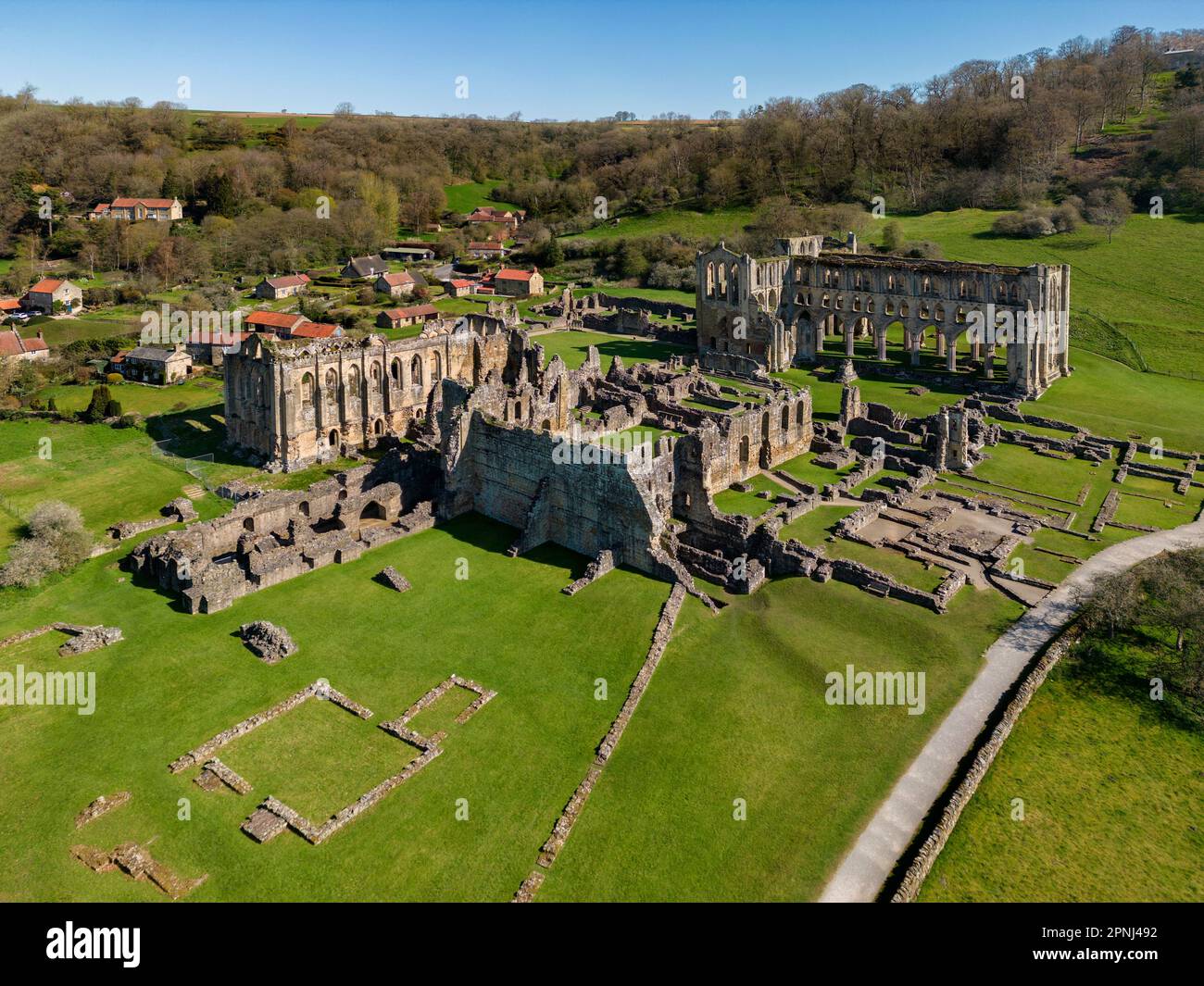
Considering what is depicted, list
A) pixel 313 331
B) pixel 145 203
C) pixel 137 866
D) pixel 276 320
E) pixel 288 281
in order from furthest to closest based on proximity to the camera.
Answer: pixel 145 203
pixel 288 281
pixel 276 320
pixel 313 331
pixel 137 866

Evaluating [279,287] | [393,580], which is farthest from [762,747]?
[279,287]

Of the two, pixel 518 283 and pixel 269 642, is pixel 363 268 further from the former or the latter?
pixel 269 642

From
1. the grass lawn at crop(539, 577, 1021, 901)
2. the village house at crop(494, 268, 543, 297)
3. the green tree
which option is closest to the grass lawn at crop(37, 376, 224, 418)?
the green tree

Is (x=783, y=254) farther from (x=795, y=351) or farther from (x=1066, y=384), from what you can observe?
(x=1066, y=384)

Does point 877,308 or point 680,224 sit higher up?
point 680,224

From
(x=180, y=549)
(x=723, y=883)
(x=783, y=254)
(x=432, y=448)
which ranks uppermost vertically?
(x=783, y=254)

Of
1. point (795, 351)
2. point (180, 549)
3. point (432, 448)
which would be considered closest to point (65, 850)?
point (180, 549)

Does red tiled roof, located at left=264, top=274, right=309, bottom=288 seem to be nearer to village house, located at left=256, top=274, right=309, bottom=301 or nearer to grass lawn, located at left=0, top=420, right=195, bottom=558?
village house, located at left=256, top=274, right=309, bottom=301
